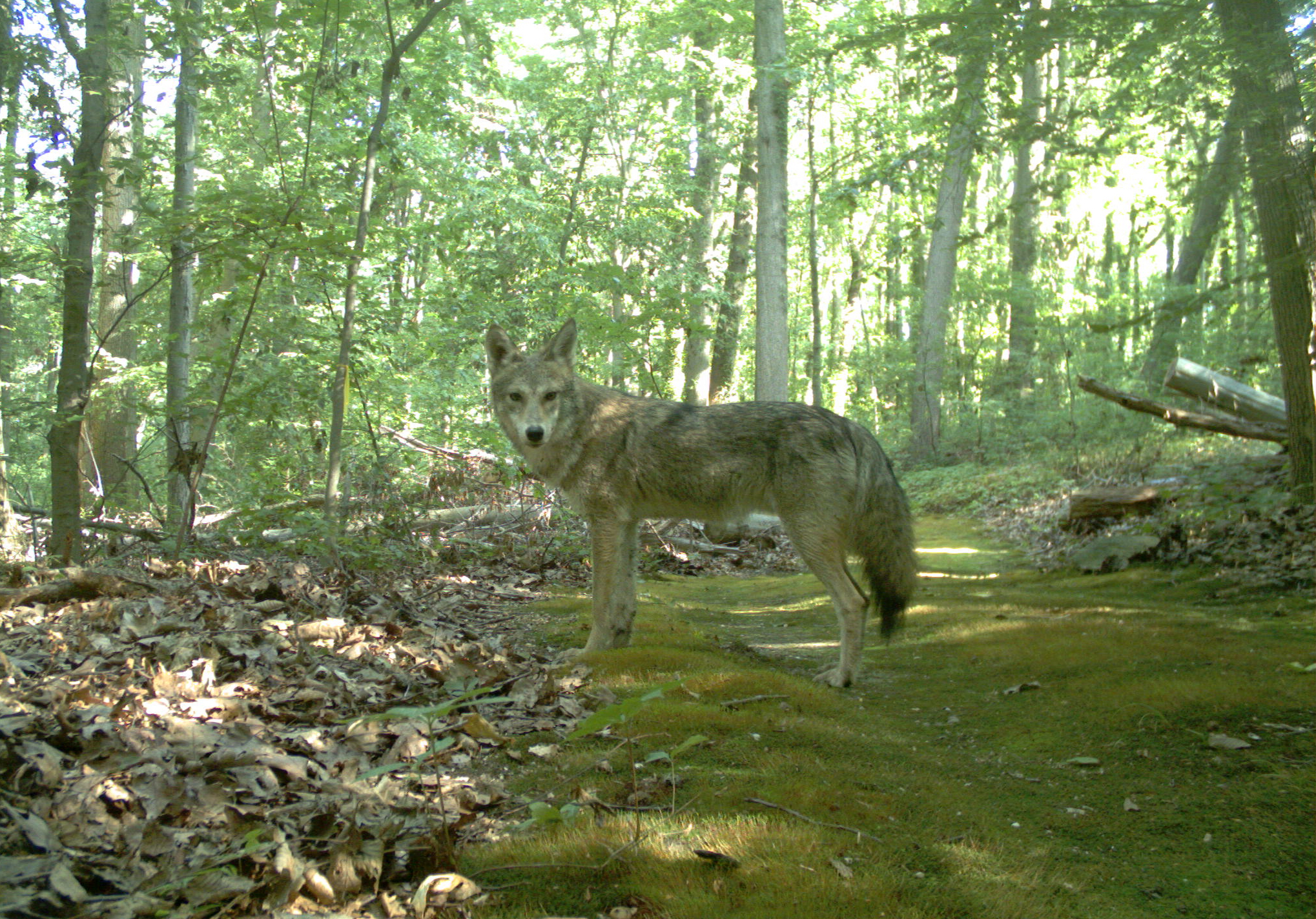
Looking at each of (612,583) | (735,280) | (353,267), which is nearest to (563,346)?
(612,583)

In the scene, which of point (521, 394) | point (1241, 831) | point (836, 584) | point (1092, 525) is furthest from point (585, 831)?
point (1092, 525)

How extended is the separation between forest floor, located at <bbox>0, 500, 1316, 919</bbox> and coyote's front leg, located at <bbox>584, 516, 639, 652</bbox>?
258 millimetres

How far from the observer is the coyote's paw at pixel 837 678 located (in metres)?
5.04

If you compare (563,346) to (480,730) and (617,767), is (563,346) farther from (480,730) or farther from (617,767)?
(617,767)

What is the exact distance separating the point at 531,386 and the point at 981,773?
12.4ft

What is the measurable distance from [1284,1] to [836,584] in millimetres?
4649

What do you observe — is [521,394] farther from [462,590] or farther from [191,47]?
[191,47]

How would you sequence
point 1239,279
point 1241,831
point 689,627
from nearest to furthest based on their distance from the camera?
point 1241,831 → point 1239,279 → point 689,627

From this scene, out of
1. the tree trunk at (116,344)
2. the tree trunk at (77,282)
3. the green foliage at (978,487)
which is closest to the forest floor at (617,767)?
the tree trunk at (77,282)

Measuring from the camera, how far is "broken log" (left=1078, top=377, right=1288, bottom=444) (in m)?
8.84

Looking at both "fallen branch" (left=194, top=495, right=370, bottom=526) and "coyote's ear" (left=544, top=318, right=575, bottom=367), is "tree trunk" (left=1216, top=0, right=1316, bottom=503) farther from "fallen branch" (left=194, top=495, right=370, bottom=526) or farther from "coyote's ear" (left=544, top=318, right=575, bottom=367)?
"fallen branch" (left=194, top=495, right=370, bottom=526)

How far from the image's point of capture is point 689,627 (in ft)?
20.5

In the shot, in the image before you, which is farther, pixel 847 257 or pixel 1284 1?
pixel 847 257

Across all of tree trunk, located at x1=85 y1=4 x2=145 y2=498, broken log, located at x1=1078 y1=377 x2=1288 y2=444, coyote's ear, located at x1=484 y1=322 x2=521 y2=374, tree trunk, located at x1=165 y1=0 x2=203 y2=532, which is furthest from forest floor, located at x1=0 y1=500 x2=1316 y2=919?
tree trunk, located at x1=85 y1=4 x2=145 y2=498
